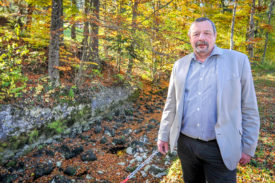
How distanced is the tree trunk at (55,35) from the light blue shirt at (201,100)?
5434 mm

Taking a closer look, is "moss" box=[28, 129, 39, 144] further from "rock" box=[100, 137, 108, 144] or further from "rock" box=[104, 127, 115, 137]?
"rock" box=[104, 127, 115, 137]

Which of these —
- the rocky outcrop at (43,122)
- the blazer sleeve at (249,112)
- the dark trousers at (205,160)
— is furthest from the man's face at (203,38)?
the rocky outcrop at (43,122)

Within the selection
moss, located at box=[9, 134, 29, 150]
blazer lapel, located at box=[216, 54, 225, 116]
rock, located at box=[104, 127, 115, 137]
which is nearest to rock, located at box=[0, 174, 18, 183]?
moss, located at box=[9, 134, 29, 150]

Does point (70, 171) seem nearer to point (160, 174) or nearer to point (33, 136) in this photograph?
point (33, 136)

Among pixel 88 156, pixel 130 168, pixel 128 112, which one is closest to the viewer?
pixel 130 168

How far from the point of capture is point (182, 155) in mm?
2004

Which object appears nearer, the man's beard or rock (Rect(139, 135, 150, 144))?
the man's beard

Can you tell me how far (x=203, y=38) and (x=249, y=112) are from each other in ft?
2.87

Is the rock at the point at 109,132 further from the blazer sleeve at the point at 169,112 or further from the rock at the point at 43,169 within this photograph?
the blazer sleeve at the point at 169,112

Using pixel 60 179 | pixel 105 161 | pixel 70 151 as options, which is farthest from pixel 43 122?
pixel 105 161

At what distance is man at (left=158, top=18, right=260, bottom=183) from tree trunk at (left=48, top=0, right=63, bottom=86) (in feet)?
17.7

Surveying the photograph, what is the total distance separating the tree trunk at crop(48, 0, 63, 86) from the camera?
231 inches

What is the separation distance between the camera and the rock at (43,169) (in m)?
3.75

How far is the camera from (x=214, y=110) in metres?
1.71
